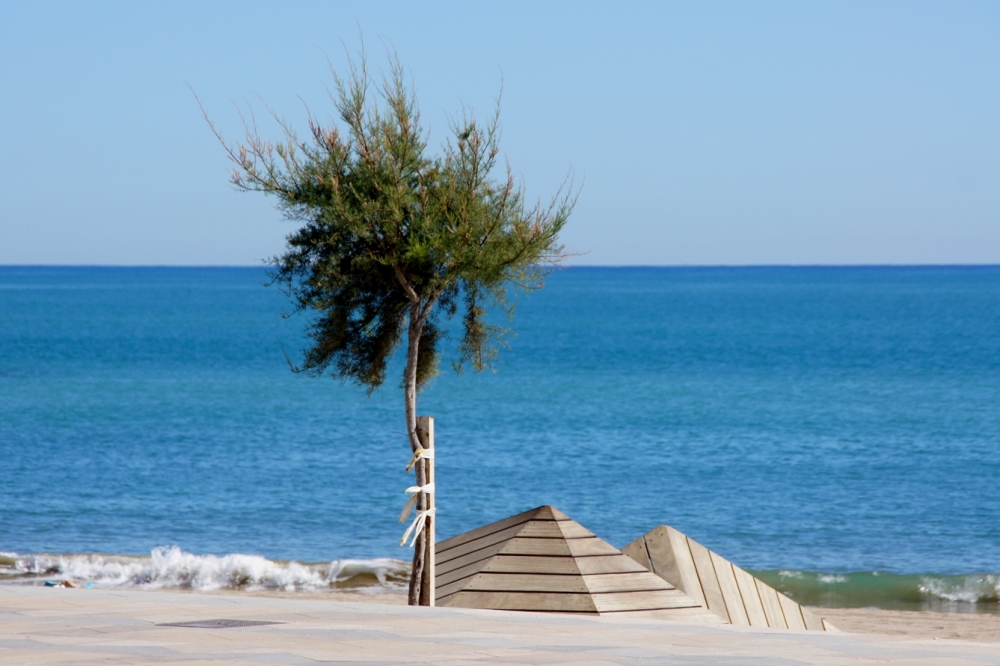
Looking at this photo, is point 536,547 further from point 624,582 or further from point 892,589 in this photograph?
point 892,589

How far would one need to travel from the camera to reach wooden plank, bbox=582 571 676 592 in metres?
9.23

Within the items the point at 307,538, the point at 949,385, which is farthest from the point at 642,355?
the point at 307,538

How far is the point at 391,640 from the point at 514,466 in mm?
22871

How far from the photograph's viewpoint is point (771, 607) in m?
10.4

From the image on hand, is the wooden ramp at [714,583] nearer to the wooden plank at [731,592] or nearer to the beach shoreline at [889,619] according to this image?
the wooden plank at [731,592]

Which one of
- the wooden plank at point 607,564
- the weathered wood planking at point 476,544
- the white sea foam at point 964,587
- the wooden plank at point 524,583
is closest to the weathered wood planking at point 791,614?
the wooden plank at point 607,564

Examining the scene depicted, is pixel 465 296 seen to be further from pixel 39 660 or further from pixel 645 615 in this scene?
pixel 39 660

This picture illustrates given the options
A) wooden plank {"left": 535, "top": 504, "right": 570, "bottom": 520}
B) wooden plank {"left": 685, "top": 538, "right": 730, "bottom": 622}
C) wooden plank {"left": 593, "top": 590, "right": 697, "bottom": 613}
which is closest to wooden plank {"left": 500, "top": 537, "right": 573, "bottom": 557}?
wooden plank {"left": 535, "top": 504, "right": 570, "bottom": 520}

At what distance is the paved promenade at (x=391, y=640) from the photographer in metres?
5.48

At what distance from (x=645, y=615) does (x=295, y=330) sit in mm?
90582

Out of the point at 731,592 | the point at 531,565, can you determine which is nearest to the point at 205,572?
the point at 531,565

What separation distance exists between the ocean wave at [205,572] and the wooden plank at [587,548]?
350 inches

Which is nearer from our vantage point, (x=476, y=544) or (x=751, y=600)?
(x=751, y=600)

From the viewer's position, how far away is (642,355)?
6662cm
